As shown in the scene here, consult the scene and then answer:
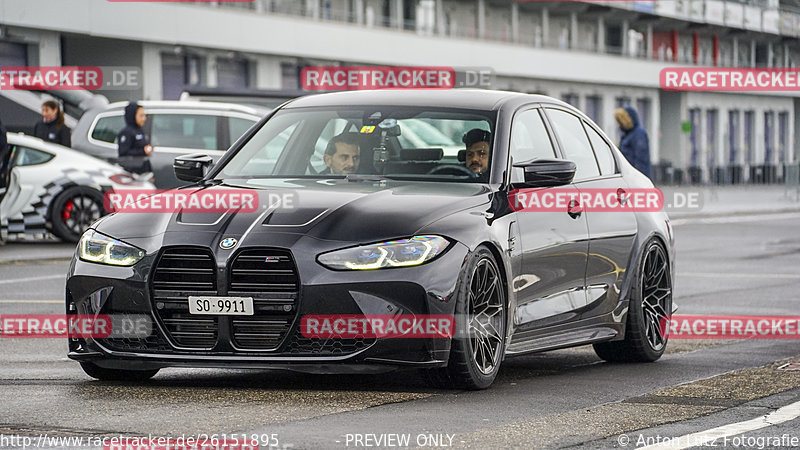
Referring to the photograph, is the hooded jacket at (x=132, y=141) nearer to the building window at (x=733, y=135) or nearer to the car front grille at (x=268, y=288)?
the car front grille at (x=268, y=288)

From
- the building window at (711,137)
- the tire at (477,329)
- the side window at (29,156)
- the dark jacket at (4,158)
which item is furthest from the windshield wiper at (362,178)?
the building window at (711,137)

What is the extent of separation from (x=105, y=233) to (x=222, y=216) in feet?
1.90

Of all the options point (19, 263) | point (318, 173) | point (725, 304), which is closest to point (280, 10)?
point (19, 263)

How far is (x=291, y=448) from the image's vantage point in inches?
231

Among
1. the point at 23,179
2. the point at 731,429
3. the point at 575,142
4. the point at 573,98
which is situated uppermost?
the point at 573,98

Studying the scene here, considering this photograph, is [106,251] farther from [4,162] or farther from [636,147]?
[636,147]

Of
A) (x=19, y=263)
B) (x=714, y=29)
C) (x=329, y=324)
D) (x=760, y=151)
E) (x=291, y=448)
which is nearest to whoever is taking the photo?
(x=291, y=448)

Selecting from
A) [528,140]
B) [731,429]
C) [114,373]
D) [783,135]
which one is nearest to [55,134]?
[528,140]

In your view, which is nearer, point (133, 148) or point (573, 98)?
point (133, 148)

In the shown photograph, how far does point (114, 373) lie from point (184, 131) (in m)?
17.0

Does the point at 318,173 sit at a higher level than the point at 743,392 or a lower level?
higher

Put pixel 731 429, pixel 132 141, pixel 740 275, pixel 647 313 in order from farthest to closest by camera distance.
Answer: pixel 132 141, pixel 740 275, pixel 647 313, pixel 731 429

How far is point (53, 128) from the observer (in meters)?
24.3

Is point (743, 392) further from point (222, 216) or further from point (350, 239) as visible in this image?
point (222, 216)
